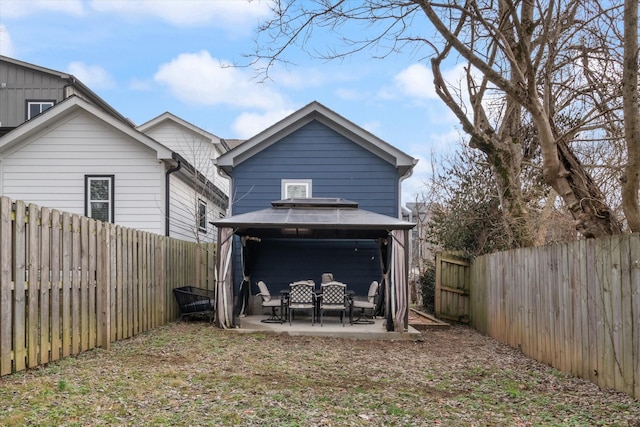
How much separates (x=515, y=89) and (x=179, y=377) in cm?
519

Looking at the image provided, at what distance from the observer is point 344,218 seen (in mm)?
10469

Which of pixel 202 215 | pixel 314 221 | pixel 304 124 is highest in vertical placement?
pixel 304 124

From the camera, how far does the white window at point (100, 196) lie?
13.4 metres

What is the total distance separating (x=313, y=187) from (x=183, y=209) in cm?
434

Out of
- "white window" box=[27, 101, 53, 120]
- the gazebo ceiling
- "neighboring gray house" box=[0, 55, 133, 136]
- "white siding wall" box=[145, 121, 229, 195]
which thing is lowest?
the gazebo ceiling

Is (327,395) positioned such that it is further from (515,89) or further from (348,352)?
(515,89)

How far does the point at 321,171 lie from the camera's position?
13.4 metres

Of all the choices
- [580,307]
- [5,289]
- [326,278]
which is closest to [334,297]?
[326,278]

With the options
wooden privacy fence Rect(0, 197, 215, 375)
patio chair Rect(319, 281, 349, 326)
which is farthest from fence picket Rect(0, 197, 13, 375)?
patio chair Rect(319, 281, 349, 326)

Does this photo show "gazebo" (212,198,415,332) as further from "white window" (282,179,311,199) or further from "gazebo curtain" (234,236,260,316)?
"white window" (282,179,311,199)

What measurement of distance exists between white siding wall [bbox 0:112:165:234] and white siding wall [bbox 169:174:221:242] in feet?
2.43

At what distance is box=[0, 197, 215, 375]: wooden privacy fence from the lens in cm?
546

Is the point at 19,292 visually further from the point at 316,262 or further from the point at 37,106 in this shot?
the point at 37,106

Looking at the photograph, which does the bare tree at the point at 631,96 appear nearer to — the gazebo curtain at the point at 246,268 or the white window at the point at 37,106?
the gazebo curtain at the point at 246,268
